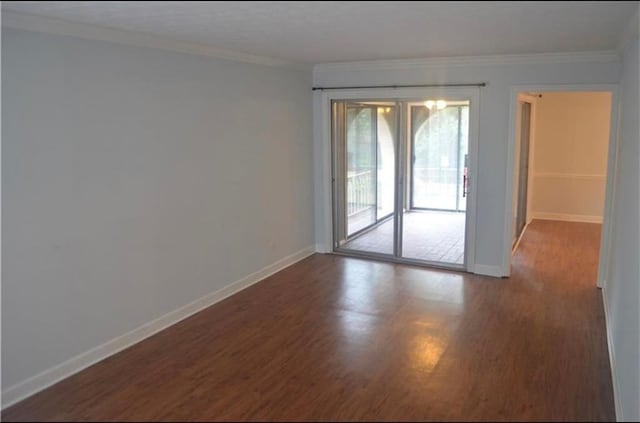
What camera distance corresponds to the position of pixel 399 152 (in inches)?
241

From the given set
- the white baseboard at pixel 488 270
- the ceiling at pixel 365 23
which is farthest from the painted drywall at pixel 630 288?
the white baseboard at pixel 488 270

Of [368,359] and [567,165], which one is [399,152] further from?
[567,165]

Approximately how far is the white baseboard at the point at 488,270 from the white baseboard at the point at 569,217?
3818 mm

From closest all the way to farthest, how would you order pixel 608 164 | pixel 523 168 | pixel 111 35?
pixel 111 35 → pixel 608 164 → pixel 523 168

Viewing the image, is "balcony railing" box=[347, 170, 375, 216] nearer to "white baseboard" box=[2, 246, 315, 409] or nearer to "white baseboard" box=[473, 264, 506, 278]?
"white baseboard" box=[2, 246, 315, 409]

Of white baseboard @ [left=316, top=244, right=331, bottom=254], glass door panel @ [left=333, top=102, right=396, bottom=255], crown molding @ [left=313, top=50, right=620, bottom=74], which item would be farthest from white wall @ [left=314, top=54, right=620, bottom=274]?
white baseboard @ [left=316, top=244, right=331, bottom=254]

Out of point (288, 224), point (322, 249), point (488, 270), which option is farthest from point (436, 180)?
point (288, 224)

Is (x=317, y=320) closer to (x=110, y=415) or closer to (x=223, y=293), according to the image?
(x=223, y=293)

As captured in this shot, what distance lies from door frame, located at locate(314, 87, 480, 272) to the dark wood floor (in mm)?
692

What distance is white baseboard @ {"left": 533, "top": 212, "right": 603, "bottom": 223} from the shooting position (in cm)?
857

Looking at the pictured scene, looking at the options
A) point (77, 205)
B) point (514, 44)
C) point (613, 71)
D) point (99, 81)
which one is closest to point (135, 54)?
point (99, 81)

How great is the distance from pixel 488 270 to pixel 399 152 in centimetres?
173

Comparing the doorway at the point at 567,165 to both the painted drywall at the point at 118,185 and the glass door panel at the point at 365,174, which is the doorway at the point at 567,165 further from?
the painted drywall at the point at 118,185

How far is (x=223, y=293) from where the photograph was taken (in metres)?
5.04
